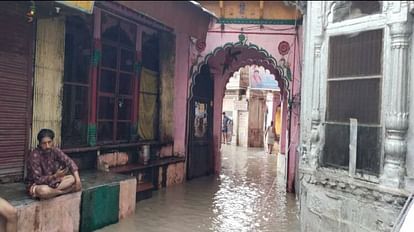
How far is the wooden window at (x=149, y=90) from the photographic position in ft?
30.1

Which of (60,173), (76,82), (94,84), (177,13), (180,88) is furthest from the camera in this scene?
(180,88)

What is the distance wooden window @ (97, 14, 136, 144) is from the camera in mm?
8039

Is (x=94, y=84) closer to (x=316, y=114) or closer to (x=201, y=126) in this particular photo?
(x=201, y=126)

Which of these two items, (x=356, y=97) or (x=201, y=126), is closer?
(x=356, y=97)

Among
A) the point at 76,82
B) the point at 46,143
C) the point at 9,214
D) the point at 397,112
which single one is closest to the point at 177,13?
the point at 397,112

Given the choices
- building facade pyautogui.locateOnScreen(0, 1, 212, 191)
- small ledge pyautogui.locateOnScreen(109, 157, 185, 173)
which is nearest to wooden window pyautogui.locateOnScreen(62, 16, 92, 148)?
building facade pyautogui.locateOnScreen(0, 1, 212, 191)

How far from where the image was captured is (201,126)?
1134 cm

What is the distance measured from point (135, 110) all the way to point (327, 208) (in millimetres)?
5702

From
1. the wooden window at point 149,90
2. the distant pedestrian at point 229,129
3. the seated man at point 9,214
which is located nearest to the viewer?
the seated man at point 9,214

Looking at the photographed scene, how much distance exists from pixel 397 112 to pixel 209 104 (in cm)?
819

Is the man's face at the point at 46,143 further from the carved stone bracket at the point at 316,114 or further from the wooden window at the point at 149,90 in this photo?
the wooden window at the point at 149,90

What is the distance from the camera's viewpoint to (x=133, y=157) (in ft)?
28.8

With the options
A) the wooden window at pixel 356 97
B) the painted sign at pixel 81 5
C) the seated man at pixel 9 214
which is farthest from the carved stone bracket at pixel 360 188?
the seated man at pixel 9 214

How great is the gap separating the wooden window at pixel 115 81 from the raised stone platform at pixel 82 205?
4.38 ft
